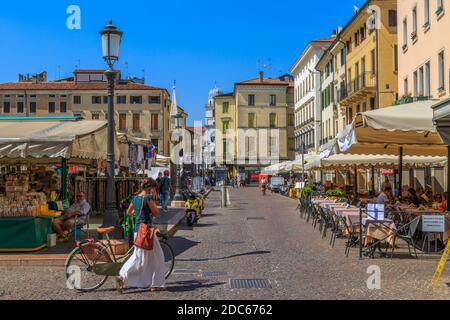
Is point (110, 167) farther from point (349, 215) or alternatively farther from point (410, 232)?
point (410, 232)

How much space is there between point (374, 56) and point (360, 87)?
2.97m

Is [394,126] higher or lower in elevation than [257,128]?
lower

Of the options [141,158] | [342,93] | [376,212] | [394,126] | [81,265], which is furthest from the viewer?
[342,93]

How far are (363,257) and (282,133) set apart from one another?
81.3 metres

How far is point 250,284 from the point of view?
28.7 ft

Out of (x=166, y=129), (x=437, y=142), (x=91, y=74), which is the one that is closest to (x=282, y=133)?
(x=166, y=129)

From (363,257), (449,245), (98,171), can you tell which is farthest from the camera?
(98,171)

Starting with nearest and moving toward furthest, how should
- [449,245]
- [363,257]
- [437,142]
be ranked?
[449,245]
[363,257]
[437,142]

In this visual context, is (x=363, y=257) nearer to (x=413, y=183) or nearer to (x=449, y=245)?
(x=449, y=245)

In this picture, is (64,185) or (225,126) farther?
(225,126)

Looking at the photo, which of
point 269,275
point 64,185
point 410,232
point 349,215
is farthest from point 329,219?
point 64,185

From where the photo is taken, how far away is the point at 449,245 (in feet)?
27.3

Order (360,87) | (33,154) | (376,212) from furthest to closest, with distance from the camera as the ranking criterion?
(360,87) → (376,212) → (33,154)

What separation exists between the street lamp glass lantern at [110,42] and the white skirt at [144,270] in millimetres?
4749
